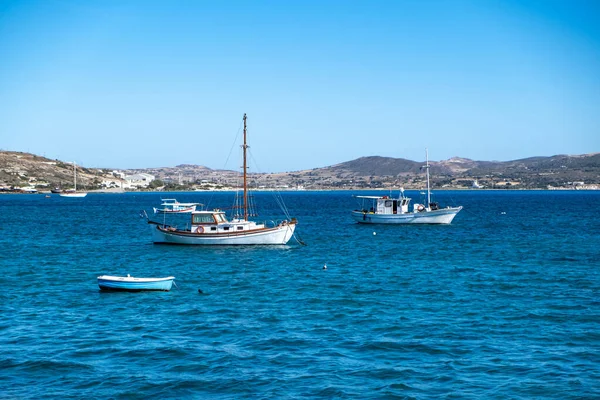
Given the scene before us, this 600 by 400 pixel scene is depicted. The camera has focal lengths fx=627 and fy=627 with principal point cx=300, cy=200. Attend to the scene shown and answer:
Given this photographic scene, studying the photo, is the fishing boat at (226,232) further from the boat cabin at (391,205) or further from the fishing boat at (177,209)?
the fishing boat at (177,209)

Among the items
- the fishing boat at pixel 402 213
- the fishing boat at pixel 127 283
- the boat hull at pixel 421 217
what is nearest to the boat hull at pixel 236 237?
the fishing boat at pixel 127 283

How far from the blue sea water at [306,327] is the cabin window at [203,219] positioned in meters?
7.78

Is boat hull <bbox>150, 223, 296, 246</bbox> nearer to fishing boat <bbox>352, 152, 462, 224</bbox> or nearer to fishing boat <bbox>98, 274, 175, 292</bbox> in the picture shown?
fishing boat <bbox>98, 274, 175, 292</bbox>

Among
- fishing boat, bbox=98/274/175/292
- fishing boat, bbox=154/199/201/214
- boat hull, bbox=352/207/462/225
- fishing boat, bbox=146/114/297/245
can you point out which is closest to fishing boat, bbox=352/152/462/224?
boat hull, bbox=352/207/462/225

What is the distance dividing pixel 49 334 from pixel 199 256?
2761 cm

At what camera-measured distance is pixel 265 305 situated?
103 feet

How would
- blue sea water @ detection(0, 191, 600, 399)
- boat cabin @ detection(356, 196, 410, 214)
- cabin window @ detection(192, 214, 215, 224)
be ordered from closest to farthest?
blue sea water @ detection(0, 191, 600, 399), cabin window @ detection(192, 214, 215, 224), boat cabin @ detection(356, 196, 410, 214)

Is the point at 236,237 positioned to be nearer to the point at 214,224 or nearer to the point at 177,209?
the point at 214,224

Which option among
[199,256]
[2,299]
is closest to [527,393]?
[2,299]

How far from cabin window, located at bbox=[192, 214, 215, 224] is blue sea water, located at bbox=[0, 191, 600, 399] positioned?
7.78m

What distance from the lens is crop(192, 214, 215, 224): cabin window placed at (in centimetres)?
5944

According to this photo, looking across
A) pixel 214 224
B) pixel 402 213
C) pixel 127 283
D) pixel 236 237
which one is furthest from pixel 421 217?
pixel 127 283

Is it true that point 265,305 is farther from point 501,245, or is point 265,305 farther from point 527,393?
point 501,245

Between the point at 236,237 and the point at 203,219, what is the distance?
3.74 m
